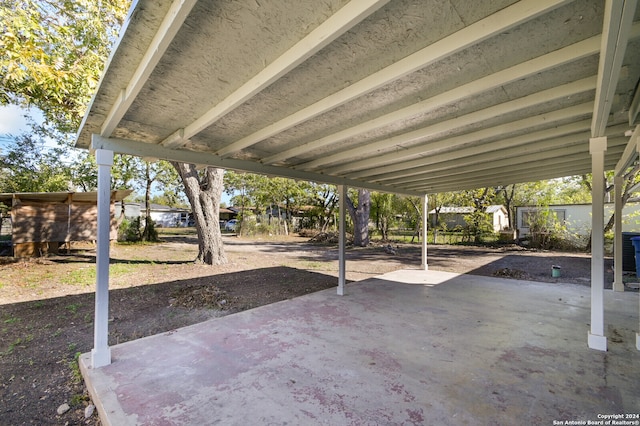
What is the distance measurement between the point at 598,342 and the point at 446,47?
3364mm

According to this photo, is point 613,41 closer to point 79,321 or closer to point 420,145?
point 420,145

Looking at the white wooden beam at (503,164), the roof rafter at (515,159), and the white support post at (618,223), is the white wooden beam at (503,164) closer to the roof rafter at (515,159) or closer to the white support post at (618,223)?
the roof rafter at (515,159)

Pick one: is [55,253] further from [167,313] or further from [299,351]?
[299,351]

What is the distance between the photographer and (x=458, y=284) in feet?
19.3

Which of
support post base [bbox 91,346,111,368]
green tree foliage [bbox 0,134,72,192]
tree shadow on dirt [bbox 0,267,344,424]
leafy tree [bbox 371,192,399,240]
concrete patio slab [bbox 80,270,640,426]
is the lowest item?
tree shadow on dirt [bbox 0,267,344,424]

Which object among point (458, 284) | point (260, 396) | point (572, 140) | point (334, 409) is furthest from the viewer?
point (458, 284)

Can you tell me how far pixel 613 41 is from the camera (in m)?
1.39

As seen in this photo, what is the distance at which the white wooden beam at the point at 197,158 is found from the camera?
2914mm

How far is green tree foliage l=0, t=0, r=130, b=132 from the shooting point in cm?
384

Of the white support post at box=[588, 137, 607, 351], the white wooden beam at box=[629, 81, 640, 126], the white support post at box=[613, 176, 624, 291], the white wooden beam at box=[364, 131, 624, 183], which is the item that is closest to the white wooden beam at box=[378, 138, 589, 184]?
the white wooden beam at box=[364, 131, 624, 183]

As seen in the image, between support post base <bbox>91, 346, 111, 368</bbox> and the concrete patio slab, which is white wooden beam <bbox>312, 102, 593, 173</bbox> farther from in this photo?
support post base <bbox>91, 346, 111, 368</bbox>

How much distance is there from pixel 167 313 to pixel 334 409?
3395 millimetres

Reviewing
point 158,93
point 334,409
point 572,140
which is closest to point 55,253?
point 158,93

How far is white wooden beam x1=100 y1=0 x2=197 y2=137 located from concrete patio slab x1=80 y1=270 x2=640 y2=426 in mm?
2206
